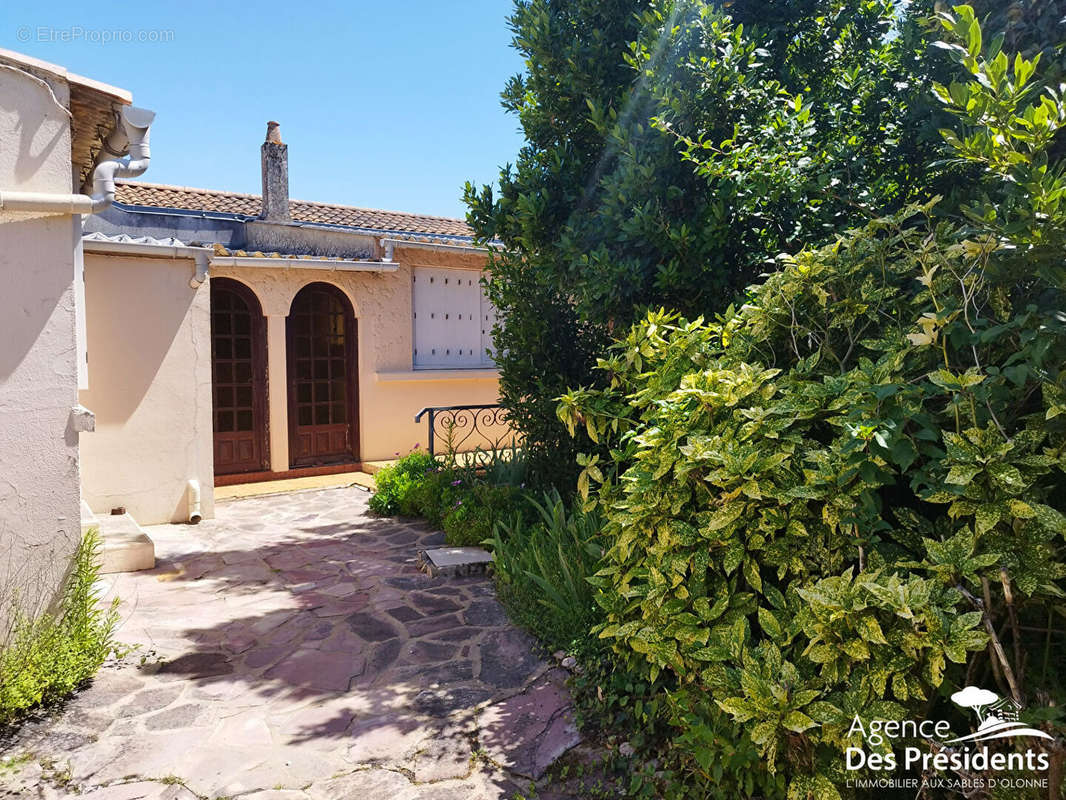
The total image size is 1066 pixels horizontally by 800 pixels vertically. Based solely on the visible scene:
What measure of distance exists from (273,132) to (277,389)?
439 cm

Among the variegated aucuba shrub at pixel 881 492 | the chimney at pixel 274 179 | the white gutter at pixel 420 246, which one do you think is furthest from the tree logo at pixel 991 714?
the chimney at pixel 274 179

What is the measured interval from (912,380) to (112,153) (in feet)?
16.8

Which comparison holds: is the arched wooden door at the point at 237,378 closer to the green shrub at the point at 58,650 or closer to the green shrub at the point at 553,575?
the green shrub at the point at 553,575

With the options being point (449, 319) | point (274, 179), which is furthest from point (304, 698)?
point (274, 179)

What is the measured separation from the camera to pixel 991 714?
194 cm

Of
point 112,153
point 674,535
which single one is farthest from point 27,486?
point 674,535

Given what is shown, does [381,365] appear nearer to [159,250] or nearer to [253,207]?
[253,207]

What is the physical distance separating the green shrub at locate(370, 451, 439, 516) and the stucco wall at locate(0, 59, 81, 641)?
4215 millimetres

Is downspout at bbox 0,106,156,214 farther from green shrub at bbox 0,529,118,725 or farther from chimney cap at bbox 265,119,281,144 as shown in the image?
chimney cap at bbox 265,119,281,144


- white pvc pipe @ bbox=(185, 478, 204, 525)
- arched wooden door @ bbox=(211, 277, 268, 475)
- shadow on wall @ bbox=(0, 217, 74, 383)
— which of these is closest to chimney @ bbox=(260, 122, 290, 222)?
arched wooden door @ bbox=(211, 277, 268, 475)

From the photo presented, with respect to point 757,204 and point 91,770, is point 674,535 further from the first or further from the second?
point 91,770

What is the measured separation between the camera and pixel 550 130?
214 inches
